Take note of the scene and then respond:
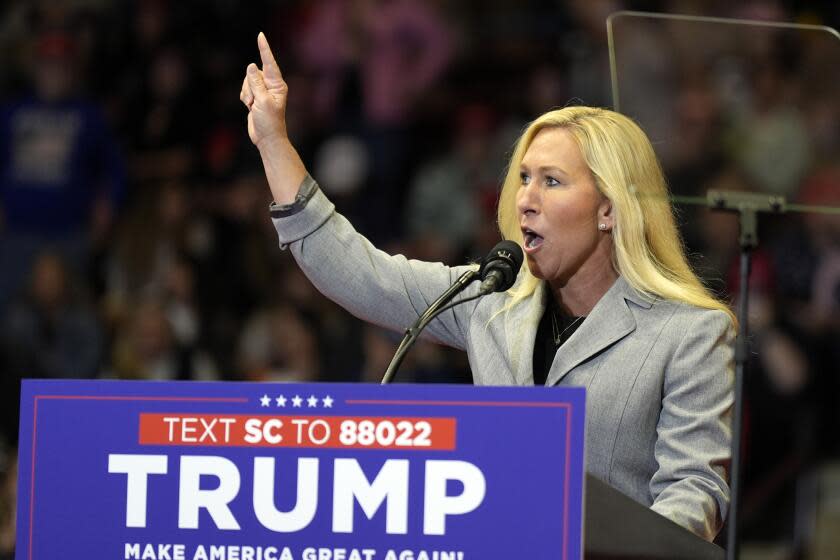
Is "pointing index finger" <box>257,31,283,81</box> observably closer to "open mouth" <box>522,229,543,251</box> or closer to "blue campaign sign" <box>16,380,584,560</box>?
"open mouth" <box>522,229,543,251</box>

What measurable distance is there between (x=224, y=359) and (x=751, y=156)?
4.03 meters

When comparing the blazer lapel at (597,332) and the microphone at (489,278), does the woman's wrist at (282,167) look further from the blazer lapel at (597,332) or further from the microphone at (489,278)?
the blazer lapel at (597,332)

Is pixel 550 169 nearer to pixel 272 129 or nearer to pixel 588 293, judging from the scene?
pixel 588 293

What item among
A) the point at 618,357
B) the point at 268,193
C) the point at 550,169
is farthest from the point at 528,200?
the point at 268,193

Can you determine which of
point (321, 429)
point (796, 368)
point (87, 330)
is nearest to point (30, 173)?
point (87, 330)

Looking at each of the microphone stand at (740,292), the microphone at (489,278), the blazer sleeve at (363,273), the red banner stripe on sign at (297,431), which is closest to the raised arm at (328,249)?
the blazer sleeve at (363,273)

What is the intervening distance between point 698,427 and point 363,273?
2.37 ft

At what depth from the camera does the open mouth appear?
2.68 meters

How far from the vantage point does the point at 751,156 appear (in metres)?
2.93

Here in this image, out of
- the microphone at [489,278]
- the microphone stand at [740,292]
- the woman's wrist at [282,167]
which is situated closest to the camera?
the microphone stand at [740,292]

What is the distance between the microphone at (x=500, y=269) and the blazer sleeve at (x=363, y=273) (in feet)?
1.08

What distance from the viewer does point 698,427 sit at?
2.43 m

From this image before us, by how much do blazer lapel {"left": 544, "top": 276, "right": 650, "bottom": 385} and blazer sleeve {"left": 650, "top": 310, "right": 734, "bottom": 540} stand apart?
12 cm

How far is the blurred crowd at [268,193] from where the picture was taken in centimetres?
570
